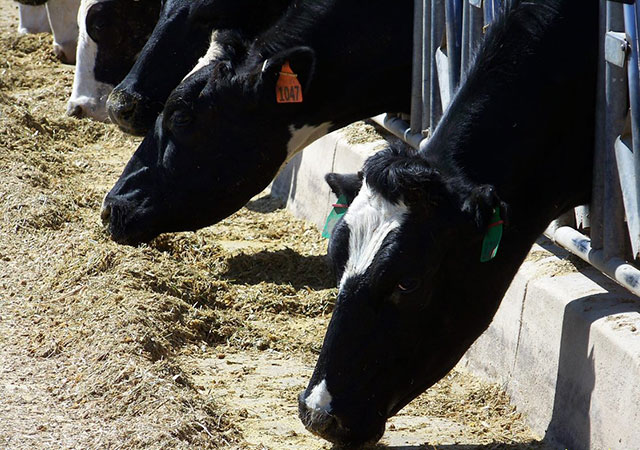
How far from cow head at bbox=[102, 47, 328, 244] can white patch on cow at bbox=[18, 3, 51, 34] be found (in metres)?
7.15

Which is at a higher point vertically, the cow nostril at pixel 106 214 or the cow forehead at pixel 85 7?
the cow forehead at pixel 85 7

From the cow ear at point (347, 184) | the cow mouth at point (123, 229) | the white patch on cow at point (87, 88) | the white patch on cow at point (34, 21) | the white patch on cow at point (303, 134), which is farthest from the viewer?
the white patch on cow at point (34, 21)

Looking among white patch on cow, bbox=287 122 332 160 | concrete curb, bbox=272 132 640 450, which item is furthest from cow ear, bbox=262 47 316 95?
concrete curb, bbox=272 132 640 450

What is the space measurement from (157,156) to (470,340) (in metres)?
2.67

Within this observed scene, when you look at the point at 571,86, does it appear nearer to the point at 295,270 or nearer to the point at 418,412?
the point at 418,412

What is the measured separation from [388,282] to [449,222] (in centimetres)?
→ 29

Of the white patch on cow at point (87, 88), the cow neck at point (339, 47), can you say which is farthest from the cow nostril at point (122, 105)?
the white patch on cow at point (87, 88)

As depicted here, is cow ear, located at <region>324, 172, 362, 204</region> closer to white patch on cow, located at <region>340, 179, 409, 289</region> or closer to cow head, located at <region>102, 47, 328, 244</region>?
white patch on cow, located at <region>340, 179, 409, 289</region>

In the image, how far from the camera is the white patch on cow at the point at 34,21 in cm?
1254

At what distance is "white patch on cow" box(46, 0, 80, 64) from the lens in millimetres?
11422

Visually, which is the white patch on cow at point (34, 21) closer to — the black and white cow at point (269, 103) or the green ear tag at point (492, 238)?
the black and white cow at point (269, 103)

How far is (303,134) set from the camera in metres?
5.59

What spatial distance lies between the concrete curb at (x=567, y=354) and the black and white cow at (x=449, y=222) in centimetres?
38

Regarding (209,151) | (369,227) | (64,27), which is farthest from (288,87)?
(64,27)
